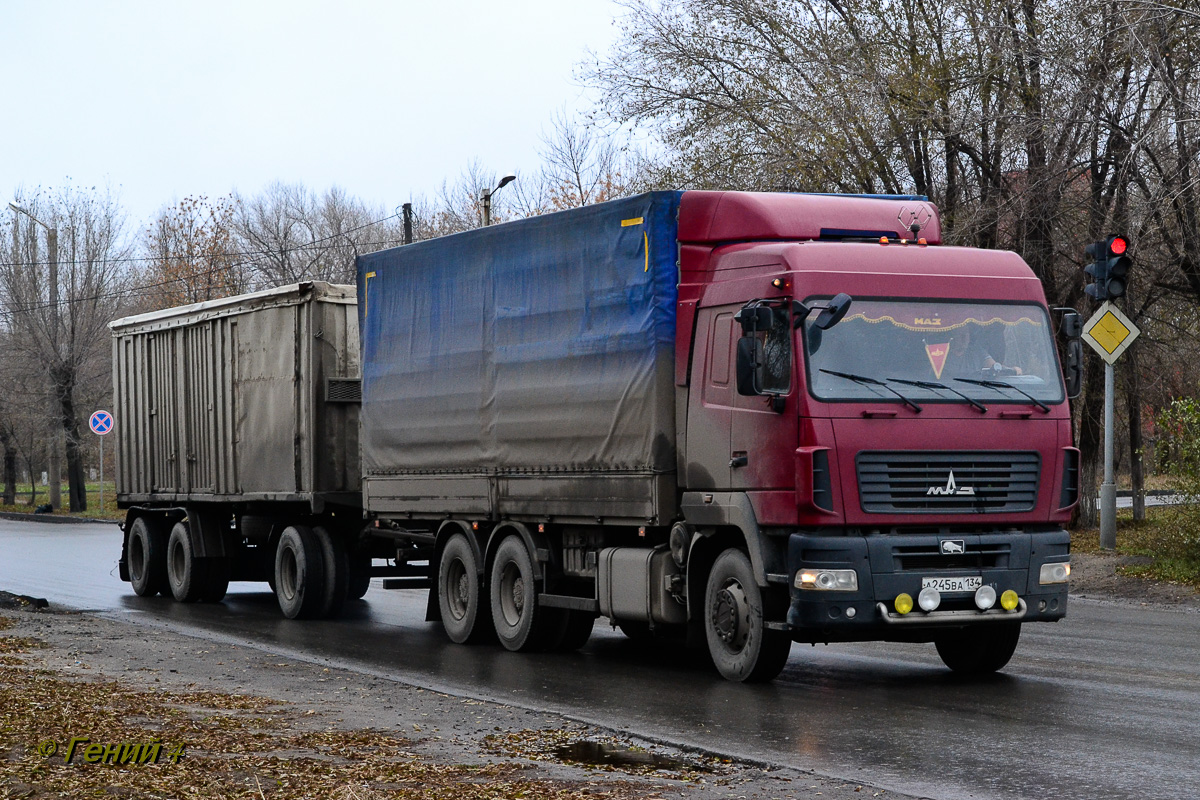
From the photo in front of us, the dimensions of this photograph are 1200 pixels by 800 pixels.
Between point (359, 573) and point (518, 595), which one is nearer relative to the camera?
point (518, 595)

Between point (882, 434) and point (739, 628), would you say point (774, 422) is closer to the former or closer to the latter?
point (882, 434)

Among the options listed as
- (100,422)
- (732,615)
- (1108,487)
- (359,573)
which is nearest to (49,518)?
(100,422)

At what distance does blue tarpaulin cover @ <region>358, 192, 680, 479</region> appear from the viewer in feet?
A: 38.7

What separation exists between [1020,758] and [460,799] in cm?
302

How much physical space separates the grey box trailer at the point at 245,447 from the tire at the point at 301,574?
0.02m

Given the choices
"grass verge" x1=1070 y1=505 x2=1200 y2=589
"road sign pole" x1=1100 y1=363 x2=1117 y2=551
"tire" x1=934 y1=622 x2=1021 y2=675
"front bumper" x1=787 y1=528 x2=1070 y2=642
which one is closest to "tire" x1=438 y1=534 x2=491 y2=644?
"front bumper" x1=787 y1=528 x2=1070 y2=642

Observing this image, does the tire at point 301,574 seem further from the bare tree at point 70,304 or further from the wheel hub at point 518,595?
the bare tree at point 70,304

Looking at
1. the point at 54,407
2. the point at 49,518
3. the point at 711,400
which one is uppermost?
the point at 54,407

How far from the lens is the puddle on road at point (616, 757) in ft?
26.0

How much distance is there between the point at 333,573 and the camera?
665 inches

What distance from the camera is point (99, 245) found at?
5353cm

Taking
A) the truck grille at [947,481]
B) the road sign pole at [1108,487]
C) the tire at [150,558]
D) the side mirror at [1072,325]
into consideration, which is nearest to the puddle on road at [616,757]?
the truck grille at [947,481]

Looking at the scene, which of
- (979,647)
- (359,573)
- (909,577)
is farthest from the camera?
(359,573)

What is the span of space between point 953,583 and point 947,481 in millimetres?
684
